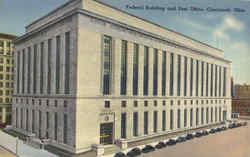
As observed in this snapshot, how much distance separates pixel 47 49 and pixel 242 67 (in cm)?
2950

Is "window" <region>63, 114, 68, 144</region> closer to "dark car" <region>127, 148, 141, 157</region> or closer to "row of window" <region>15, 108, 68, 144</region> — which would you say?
"row of window" <region>15, 108, 68, 144</region>

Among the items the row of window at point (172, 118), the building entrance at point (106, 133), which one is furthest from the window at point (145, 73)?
the building entrance at point (106, 133)

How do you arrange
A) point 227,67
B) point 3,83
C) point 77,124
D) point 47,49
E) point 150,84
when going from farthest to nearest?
point 227,67
point 3,83
point 150,84
point 47,49
point 77,124

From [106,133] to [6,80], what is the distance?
105 ft

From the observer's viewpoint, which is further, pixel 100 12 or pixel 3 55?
pixel 3 55

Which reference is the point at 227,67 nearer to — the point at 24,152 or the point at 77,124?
the point at 77,124

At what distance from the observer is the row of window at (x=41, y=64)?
85.4 ft

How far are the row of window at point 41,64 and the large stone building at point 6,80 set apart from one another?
7059 mm

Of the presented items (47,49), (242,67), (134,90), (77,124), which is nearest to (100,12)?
(47,49)

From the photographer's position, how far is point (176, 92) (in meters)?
37.2

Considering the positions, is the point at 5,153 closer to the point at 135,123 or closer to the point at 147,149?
the point at 135,123

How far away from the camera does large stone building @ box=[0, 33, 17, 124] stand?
4359cm

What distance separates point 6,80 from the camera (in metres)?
44.3

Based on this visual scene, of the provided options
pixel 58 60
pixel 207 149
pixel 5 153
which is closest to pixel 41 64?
pixel 58 60
